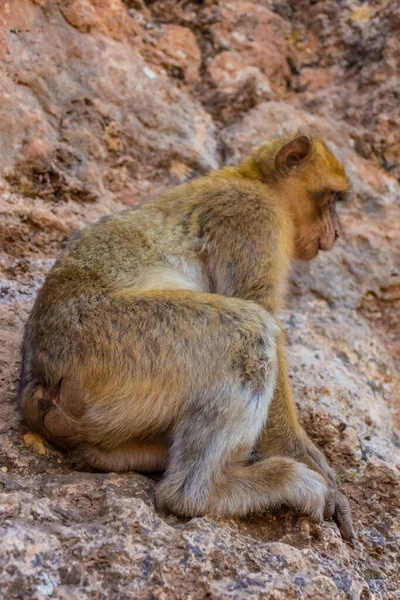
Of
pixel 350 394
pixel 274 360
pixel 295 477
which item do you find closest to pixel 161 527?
pixel 295 477

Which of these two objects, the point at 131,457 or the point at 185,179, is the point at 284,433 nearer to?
the point at 131,457

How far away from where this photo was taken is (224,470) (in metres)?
3.20

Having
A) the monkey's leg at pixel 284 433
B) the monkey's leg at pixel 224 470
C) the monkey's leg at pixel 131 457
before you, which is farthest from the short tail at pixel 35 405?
the monkey's leg at pixel 284 433

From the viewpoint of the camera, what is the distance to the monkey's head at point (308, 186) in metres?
4.60

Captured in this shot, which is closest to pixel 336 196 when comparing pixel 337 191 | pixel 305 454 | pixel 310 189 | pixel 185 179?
pixel 337 191

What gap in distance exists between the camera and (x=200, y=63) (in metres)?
7.11

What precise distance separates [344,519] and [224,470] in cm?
77

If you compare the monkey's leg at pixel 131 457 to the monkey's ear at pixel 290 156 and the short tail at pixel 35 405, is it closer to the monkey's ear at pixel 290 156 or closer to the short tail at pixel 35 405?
the short tail at pixel 35 405

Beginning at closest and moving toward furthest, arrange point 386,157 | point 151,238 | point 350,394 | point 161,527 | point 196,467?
point 161,527 → point 196,467 → point 151,238 → point 350,394 → point 386,157

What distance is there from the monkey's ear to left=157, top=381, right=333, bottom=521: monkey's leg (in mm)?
1871

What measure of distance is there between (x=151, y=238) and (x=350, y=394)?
179 centimetres

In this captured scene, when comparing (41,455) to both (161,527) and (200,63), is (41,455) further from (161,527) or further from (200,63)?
(200,63)

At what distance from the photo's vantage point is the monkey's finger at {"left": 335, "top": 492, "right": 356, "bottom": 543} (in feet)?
11.4

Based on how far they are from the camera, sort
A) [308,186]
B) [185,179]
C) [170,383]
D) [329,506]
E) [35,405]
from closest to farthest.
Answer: [170,383], [35,405], [329,506], [308,186], [185,179]
